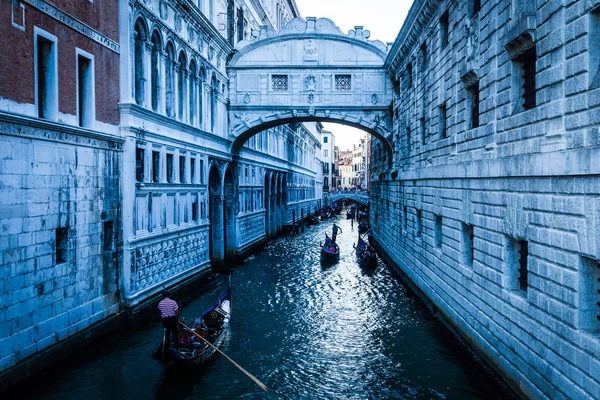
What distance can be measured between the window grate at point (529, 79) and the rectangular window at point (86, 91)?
8.21 m

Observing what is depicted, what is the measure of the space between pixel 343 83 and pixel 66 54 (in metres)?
12.8

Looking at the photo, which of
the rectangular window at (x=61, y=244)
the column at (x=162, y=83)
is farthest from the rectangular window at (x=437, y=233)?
the rectangular window at (x=61, y=244)

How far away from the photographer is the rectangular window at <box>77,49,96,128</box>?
10375 mm

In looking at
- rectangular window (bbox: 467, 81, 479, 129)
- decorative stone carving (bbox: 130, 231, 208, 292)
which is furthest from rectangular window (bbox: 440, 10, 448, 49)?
decorative stone carving (bbox: 130, 231, 208, 292)

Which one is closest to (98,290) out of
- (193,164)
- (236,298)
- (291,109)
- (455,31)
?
(236,298)

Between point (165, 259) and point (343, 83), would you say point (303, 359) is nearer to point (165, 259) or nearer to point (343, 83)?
point (165, 259)

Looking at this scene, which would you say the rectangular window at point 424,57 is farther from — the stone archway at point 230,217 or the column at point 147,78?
the stone archway at point 230,217

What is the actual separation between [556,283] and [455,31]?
683cm

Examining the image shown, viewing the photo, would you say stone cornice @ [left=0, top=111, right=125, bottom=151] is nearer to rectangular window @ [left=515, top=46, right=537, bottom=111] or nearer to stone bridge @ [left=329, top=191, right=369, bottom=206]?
rectangular window @ [left=515, top=46, right=537, bottom=111]

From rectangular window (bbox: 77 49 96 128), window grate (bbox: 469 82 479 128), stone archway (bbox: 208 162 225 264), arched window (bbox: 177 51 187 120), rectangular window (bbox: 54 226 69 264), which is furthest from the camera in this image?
stone archway (bbox: 208 162 225 264)

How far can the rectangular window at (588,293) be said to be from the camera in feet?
18.8

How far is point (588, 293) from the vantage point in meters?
5.76

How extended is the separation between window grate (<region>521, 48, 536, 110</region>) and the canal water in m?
4.48

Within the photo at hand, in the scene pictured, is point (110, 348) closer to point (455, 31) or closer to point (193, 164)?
point (193, 164)
